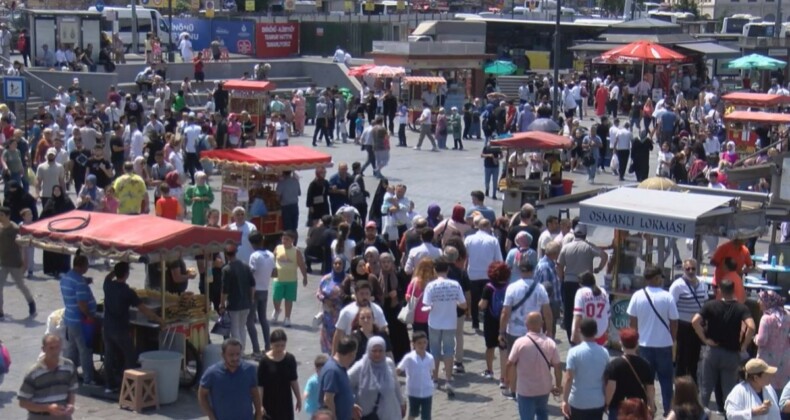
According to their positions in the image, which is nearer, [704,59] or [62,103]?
[62,103]

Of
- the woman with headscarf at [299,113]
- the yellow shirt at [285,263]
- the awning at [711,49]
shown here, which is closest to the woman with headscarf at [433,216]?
the yellow shirt at [285,263]

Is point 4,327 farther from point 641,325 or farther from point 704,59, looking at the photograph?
point 704,59

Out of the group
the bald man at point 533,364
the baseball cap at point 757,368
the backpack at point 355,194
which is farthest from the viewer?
the backpack at point 355,194

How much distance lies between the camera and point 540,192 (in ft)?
78.0

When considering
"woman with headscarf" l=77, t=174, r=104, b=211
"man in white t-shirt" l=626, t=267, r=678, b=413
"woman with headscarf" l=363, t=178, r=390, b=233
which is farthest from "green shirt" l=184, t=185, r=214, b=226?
"man in white t-shirt" l=626, t=267, r=678, b=413

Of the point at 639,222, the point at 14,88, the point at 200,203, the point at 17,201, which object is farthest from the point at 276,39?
the point at 639,222

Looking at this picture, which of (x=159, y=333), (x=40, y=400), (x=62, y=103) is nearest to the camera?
(x=40, y=400)

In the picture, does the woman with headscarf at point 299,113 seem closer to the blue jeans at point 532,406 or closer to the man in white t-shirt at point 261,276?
the man in white t-shirt at point 261,276

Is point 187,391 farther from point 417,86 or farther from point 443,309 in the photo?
point 417,86

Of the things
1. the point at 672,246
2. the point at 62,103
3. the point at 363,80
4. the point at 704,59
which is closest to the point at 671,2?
the point at 704,59

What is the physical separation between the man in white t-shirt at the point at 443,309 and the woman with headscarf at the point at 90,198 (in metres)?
7.40

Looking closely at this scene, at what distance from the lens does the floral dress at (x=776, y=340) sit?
41.5ft

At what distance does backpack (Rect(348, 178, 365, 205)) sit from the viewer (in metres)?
21.2

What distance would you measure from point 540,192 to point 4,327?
10.7 m
